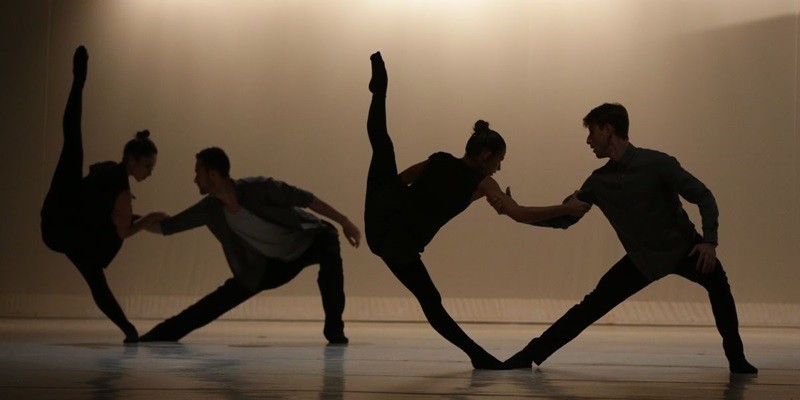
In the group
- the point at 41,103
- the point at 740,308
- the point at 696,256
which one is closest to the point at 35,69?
the point at 41,103

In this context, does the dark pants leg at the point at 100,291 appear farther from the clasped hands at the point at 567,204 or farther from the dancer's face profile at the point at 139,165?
the clasped hands at the point at 567,204

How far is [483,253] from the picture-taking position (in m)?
6.84

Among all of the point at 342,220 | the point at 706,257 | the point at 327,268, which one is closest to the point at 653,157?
the point at 706,257

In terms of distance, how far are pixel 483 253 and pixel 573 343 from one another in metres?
2.13

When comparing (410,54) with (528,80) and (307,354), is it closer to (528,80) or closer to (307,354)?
(528,80)

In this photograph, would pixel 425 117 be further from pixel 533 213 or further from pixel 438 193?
pixel 533 213

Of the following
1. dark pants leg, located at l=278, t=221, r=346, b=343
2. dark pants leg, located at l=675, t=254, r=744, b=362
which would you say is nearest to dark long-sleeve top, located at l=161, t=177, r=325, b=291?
dark pants leg, located at l=278, t=221, r=346, b=343

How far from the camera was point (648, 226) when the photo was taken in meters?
3.16

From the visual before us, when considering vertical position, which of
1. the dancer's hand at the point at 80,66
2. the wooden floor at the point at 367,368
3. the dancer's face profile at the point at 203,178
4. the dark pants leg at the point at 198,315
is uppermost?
the dancer's hand at the point at 80,66

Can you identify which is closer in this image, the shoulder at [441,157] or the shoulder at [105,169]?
the shoulder at [441,157]

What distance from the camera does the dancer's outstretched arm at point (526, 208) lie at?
3252 mm

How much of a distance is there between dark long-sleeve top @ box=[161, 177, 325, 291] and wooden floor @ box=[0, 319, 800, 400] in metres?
0.33

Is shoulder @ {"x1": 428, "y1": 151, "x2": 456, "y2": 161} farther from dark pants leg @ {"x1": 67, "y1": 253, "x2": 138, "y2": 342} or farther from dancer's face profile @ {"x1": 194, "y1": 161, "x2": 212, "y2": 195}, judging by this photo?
dark pants leg @ {"x1": 67, "y1": 253, "x2": 138, "y2": 342}

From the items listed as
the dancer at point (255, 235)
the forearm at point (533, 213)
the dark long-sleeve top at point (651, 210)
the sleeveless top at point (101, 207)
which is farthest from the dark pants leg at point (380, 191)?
the sleeveless top at point (101, 207)
